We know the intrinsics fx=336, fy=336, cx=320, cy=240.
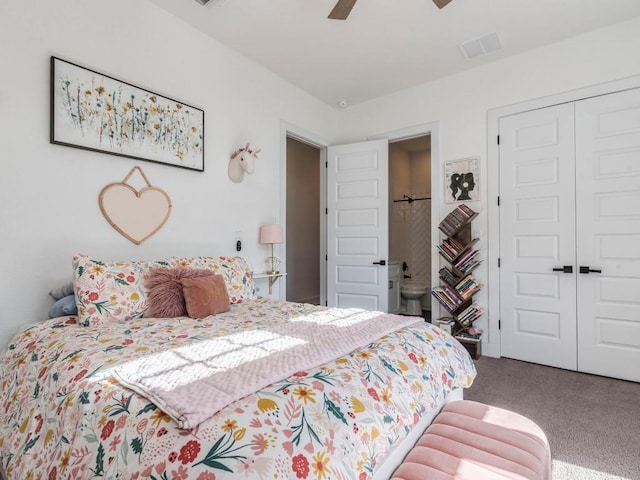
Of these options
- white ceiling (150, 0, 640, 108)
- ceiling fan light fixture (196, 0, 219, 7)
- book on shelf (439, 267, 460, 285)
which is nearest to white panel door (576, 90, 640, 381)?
white ceiling (150, 0, 640, 108)

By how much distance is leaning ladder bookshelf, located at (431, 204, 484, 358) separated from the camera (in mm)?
3320

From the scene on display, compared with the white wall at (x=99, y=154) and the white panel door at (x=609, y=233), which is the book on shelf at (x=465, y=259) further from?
the white wall at (x=99, y=154)

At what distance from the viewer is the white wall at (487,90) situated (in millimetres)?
2828

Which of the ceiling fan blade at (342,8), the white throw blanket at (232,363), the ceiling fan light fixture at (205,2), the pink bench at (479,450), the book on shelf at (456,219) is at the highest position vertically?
the ceiling fan light fixture at (205,2)

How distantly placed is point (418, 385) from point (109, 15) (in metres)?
2.95

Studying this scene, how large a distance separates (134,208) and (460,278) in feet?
9.78

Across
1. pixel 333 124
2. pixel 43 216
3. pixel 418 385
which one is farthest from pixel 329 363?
pixel 333 124

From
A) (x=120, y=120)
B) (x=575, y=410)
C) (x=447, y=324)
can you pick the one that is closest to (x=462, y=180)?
Result: (x=447, y=324)

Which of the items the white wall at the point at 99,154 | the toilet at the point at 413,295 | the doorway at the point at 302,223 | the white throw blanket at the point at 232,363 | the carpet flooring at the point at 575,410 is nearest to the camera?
the white throw blanket at the point at 232,363

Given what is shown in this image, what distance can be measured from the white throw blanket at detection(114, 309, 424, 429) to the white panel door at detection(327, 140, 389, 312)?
7.56ft

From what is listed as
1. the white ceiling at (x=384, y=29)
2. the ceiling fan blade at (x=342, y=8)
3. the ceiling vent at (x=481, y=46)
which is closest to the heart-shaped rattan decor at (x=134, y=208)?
the white ceiling at (x=384, y=29)

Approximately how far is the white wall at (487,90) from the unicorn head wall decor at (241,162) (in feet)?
5.74

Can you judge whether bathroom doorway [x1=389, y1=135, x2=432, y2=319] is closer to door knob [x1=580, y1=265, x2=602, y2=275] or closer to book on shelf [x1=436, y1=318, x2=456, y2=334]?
book on shelf [x1=436, y1=318, x2=456, y2=334]

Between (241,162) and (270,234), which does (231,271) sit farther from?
(241,162)
